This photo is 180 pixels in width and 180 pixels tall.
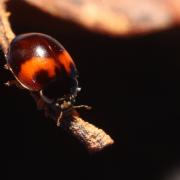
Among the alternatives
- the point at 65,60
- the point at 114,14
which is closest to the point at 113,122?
the point at 65,60

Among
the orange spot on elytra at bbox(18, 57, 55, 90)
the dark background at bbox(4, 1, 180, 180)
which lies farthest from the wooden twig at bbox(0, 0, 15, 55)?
the dark background at bbox(4, 1, 180, 180)

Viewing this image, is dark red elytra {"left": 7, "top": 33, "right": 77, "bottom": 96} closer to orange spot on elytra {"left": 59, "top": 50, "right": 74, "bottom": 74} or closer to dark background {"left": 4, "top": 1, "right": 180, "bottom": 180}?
orange spot on elytra {"left": 59, "top": 50, "right": 74, "bottom": 74}

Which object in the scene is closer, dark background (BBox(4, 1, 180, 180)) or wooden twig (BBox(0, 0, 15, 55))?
wooden twig (BBox(0, 0, 15, 55))

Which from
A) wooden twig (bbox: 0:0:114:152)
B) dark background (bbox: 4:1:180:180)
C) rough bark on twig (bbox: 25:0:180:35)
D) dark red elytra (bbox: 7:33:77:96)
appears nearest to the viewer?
wooden twig (bbox: 0:0:114:152)

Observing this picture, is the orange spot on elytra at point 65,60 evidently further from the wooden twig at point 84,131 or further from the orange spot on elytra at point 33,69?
the wooden twig at point 84,131

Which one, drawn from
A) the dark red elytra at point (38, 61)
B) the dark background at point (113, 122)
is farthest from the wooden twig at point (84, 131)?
the dark background at point (113, 122)

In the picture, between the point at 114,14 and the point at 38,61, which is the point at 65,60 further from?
the point at 114,14
